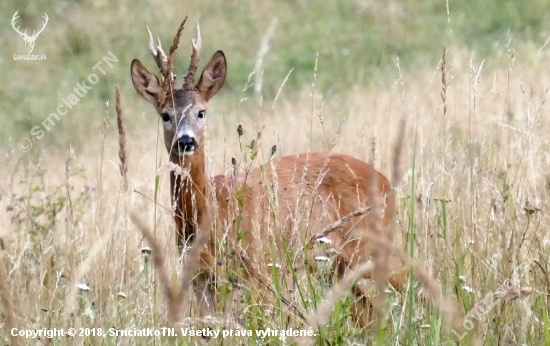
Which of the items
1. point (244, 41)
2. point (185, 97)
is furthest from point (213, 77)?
point (244, 41)

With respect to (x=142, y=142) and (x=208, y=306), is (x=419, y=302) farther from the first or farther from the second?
(x=142, y=142)

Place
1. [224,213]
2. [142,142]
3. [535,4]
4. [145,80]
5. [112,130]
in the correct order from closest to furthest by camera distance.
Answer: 1. [224,213]
2. [145,80]
3. [142,142]
4. [112,130]
5. [535,4]

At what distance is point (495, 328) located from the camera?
10.1 feet

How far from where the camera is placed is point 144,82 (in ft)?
18.4

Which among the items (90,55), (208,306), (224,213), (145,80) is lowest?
(208,306)

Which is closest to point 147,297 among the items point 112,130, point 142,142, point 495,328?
point 495,328

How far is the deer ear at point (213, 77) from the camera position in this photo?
222 inches

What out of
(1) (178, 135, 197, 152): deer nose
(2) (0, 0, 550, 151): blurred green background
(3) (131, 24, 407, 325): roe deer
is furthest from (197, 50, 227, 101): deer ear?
(2) (0, 0, 550, 151): blurred green background

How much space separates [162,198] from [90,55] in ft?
35.9

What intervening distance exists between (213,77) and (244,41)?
13337 millimetres

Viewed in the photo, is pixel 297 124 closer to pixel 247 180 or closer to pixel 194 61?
pixel 247 180

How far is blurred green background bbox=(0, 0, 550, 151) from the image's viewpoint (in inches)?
624

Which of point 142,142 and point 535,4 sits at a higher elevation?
point 535,4

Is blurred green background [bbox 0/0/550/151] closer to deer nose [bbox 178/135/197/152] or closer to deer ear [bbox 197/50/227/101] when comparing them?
deer ear [bbox 197/50/227/101]
